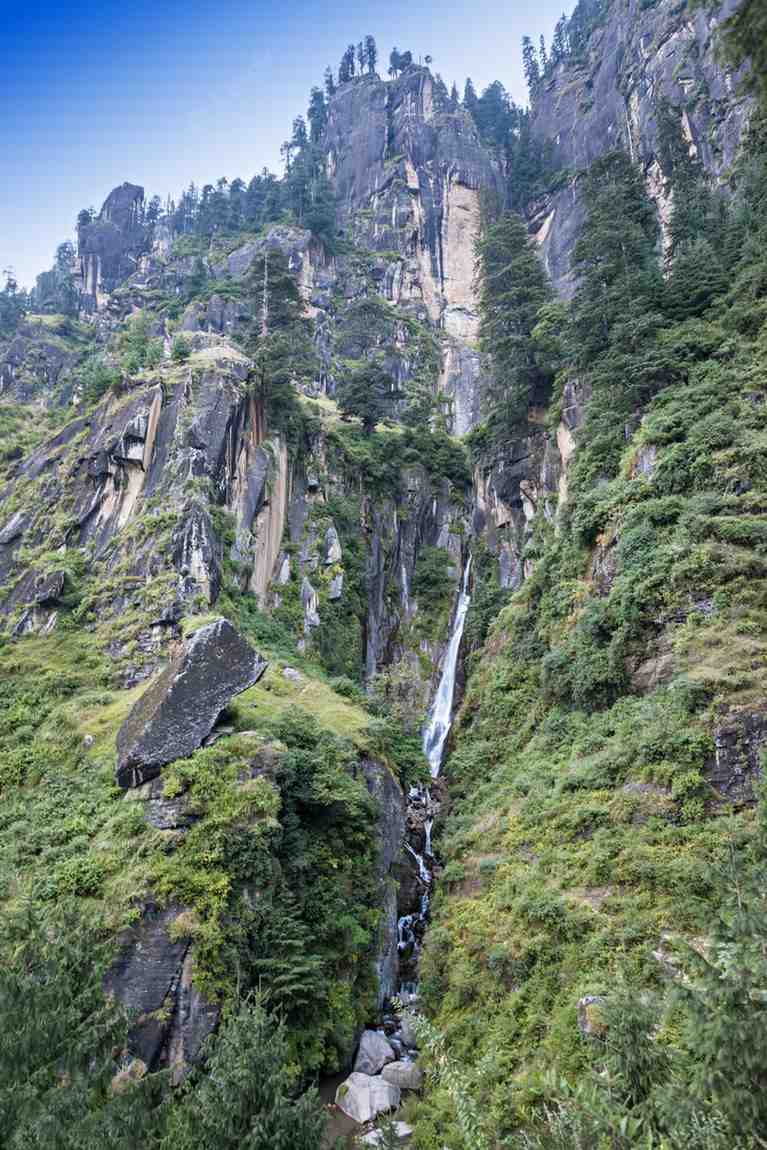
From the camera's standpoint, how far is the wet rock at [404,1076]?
550 inches

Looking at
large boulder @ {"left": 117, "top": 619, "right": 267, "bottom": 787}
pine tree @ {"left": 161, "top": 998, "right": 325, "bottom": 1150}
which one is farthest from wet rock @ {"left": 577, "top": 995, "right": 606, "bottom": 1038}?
large boulder @ {"left": 117, "top": 619, "right": 267, "bottom": 787}

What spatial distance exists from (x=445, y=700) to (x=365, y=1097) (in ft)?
68.2

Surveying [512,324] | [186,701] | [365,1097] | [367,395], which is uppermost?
[512,324]

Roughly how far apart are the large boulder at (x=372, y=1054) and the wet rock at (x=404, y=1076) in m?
0.33

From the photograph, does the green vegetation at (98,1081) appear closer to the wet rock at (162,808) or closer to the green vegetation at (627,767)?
the green vegetation at (627,767)

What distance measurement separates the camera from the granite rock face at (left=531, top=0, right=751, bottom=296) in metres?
45.3

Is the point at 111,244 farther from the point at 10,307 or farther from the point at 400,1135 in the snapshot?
the point at 400,1135

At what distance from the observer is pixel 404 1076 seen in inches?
555

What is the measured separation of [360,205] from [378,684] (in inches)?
2815

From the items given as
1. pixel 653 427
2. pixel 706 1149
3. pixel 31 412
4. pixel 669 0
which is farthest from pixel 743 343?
pixel 669 0

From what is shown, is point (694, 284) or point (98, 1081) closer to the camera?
point (98, 1081)

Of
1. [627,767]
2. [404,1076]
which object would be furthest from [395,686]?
[404,1076]

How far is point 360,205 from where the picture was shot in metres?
78.4

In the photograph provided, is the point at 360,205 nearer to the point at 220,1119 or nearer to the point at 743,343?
the point at 743,343
